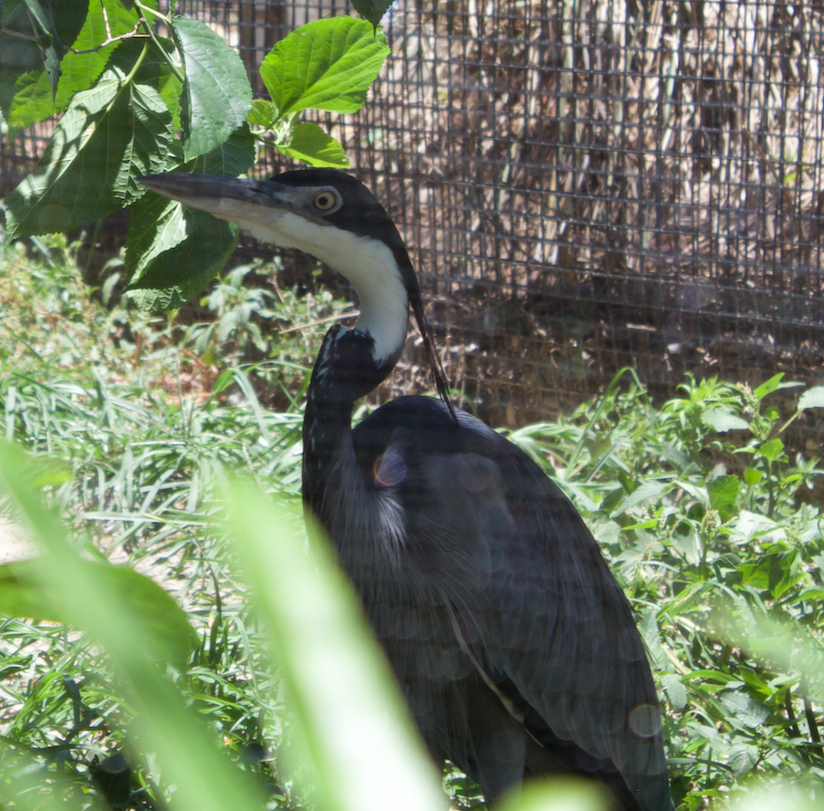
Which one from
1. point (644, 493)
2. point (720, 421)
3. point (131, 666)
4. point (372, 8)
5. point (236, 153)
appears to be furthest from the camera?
point (720, 421)

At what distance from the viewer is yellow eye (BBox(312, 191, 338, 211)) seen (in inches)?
54.9

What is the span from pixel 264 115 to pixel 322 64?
0.11 m

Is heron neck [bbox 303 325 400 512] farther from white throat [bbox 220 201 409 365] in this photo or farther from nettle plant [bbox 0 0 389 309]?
nettle plant [bbox 0 0 389 309]

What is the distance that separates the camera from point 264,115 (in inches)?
44.4

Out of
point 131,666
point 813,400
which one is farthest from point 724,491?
point 131,666

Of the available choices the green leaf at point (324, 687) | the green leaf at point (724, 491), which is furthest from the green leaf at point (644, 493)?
the green leaf at point (324, 687)

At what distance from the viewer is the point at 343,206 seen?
1.40 m

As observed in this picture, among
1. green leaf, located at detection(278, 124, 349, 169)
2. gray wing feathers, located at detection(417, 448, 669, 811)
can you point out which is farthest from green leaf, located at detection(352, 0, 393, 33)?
gray wing feathers, located at detection(417, 448, 669, 811)

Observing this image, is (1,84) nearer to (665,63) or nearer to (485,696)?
(485,696)

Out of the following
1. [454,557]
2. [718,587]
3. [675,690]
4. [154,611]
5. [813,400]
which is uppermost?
[154,611]

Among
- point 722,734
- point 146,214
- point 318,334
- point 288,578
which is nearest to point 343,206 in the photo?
point 146,214

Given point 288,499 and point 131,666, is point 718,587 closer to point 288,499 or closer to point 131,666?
point 288,499

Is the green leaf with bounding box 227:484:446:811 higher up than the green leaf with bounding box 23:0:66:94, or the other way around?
the green leaf with bounding box 23:0:66:94

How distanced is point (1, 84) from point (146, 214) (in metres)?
0.24
